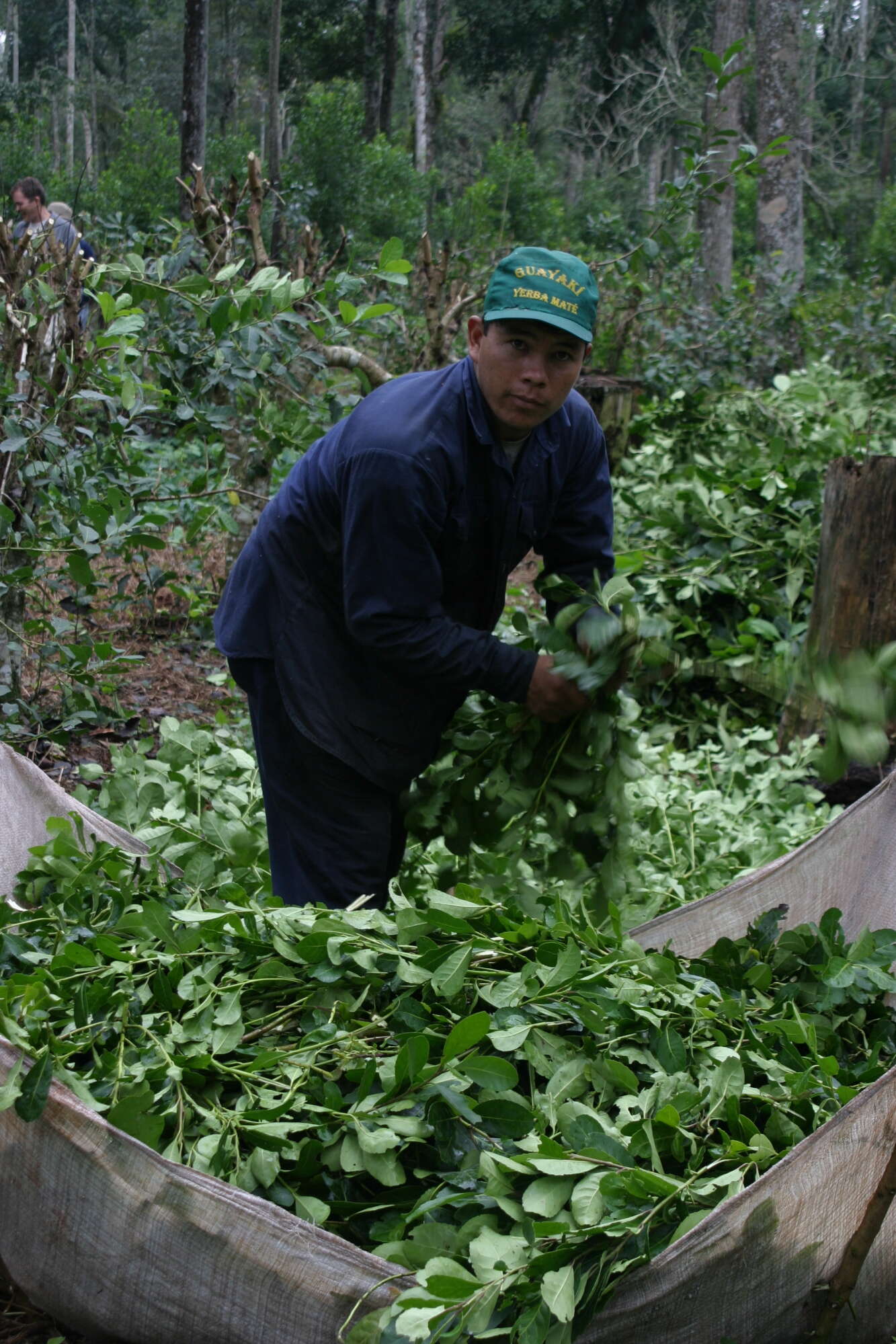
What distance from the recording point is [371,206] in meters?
18.2

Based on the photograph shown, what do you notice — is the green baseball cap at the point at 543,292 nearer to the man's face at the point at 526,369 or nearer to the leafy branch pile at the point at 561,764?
the man's face at the point at 526,369

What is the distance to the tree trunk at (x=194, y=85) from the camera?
34.3 ft

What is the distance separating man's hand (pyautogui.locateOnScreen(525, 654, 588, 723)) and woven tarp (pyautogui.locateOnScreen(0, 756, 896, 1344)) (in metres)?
0.92

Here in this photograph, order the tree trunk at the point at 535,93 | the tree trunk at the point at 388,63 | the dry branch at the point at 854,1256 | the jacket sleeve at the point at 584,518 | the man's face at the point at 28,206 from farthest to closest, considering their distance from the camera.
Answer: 1. the tree trunk at the point at 535,93
2. the tree trunk at the point at 388,63
3. the man's face at the point at 28,206
4. the jacket sleeve at the point at 584,518
5. the dry branch at the point at 854,1256

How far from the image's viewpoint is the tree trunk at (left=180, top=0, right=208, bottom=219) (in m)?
10.5

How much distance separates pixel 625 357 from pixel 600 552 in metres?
6.92

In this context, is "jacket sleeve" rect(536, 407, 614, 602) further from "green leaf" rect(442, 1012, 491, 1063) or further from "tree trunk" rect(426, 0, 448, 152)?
"tree trunk" rect(426, 0, 448, 152)

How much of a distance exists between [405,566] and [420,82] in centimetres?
2225

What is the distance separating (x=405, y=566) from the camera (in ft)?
7.46

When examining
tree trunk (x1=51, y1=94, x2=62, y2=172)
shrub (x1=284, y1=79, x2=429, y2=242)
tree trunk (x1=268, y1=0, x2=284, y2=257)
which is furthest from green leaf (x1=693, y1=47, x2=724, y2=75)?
tree trunk (x1=51, y1=94, x2=62, y2=172)

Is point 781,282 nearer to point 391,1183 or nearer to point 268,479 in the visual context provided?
point 268,479

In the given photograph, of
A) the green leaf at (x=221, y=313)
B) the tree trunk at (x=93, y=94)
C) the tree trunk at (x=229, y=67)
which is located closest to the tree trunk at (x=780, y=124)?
the green leaf at (x=221, y=313)

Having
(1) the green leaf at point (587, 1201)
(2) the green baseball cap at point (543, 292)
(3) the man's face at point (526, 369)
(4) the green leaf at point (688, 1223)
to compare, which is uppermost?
(2) the green baseball cap at point (543, 292)

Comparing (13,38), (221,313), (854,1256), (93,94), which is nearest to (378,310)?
(221,313)
